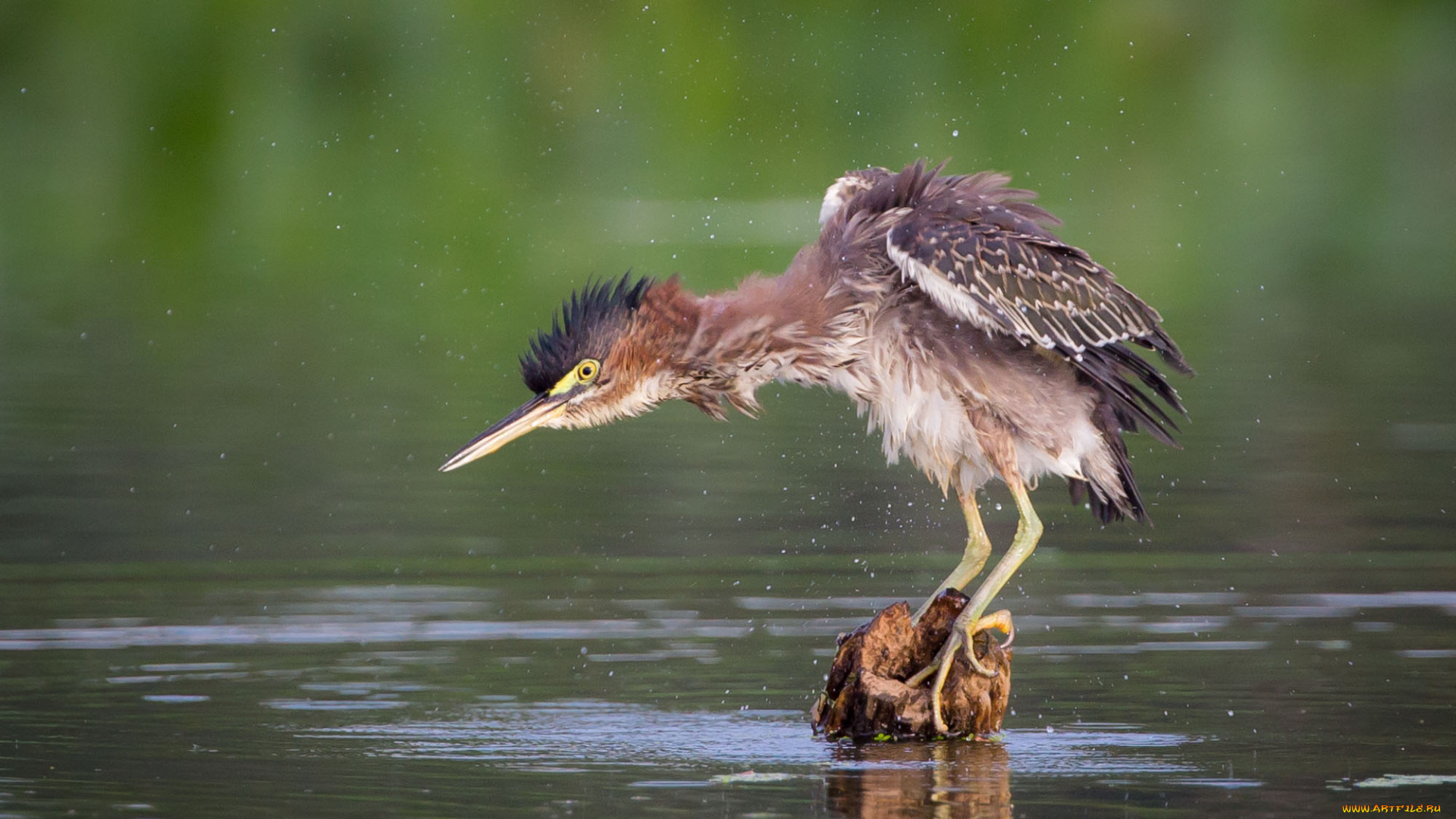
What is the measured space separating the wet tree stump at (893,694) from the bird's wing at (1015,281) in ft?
3.97

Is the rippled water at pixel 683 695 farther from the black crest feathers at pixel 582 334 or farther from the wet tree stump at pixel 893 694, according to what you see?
the black crest feathers at pixel 582 334

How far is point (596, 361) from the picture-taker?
910 centimetres

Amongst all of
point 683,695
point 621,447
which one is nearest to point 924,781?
point 683,695

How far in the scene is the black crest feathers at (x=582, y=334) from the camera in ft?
29.8

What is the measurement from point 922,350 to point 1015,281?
453 millimetres

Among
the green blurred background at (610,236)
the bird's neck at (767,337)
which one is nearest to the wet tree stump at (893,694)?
the bird's neck at (767,337)

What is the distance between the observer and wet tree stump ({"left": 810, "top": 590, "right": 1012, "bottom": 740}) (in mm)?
8781

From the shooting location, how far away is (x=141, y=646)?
32.6 ft

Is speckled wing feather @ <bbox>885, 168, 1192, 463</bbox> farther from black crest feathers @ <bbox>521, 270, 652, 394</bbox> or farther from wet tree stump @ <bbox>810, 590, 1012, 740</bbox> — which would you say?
wet tree stump @ <bbox>810, 590, 1012, 740</bbox>

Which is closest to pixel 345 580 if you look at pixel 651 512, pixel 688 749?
pixel 651 512

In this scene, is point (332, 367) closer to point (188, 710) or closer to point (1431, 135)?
point (188, 710)

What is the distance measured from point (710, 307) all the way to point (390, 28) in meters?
27.4

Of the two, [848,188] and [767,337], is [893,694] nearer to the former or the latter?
[767,337]

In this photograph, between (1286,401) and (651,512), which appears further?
(1286,401)
